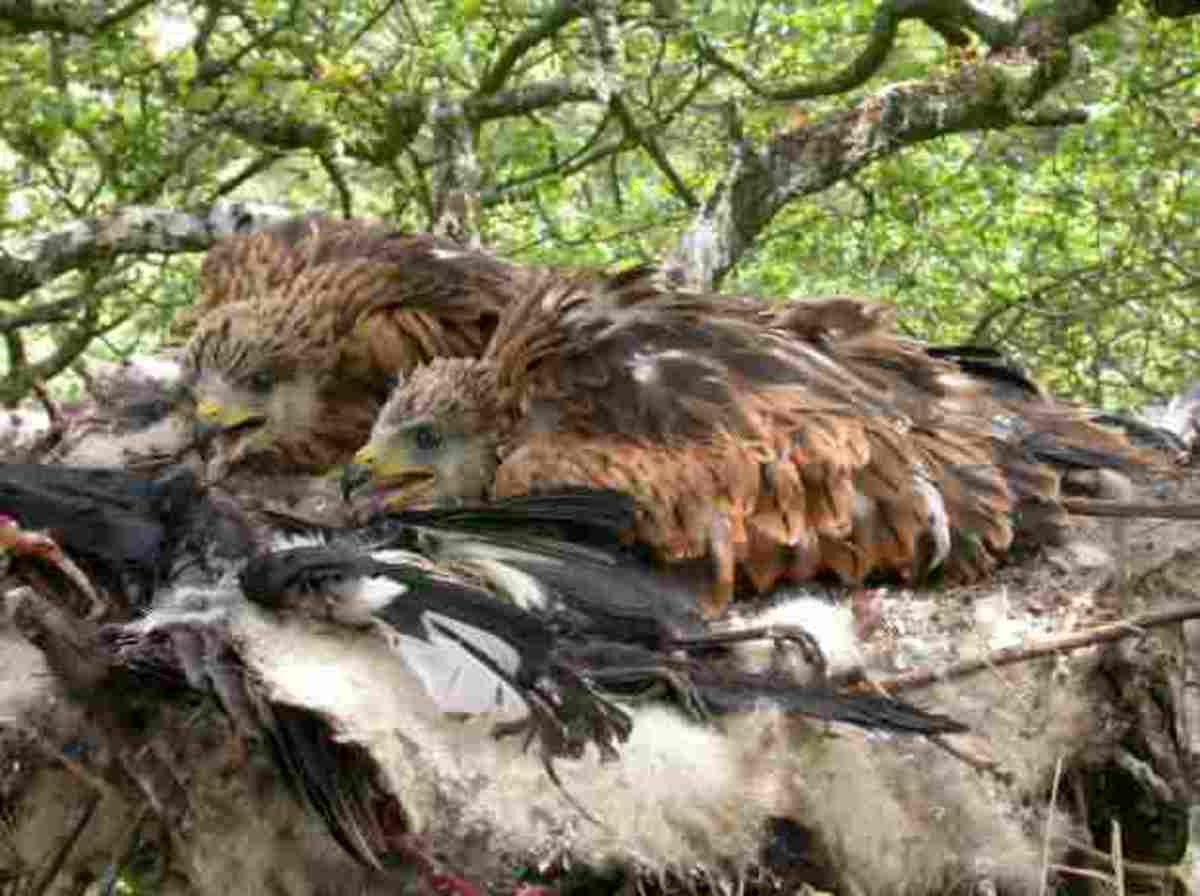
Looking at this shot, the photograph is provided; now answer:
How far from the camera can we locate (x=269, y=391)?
3.01 m

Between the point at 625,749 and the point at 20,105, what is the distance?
143 inches

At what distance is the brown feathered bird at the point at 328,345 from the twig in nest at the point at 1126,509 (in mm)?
1219

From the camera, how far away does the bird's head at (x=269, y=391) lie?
2.97 metres

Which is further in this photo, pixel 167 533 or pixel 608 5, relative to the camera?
pixel 608 5

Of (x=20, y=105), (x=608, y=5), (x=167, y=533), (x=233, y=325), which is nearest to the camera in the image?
(x=167, y=533)

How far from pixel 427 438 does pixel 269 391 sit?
50 cm

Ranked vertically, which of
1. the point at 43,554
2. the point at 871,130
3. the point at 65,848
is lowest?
the point at 65,848

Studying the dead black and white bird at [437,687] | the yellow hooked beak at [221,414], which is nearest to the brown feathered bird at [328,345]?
the yellow hooked beak at [221,414]

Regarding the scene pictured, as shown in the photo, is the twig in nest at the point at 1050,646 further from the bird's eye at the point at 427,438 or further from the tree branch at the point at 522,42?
the tree branch at the point at 522,42

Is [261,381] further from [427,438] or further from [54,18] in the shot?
[54,18]

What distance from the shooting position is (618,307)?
275cm

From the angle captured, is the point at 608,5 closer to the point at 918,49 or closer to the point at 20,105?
the point at 20,105

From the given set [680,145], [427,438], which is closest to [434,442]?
[427,438]

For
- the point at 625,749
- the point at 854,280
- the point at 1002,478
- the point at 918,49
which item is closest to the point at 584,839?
the point at 625,749
